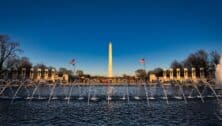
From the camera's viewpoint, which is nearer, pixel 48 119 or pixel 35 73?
pixel 48 119

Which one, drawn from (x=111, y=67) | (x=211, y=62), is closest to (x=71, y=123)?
(x=111, y=67)

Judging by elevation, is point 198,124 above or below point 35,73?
below

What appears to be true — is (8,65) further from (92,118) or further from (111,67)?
(92,118)

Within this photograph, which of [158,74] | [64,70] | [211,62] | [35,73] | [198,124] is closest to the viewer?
[198,124]

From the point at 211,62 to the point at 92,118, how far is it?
108m

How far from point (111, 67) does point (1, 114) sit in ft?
284

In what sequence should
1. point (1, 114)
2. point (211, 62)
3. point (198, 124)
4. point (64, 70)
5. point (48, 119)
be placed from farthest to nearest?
point (64, 70) → point (211, 62) → point (1, 114) → point (48, 119) → point (198, 124)

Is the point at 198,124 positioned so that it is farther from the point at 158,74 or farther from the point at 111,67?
the point at 158,74

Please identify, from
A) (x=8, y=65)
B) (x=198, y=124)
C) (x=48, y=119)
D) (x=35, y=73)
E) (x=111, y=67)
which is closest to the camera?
(x=198, y=124)

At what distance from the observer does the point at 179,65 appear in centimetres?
14950

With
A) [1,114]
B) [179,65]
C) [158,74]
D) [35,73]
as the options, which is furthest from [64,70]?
[1,114]

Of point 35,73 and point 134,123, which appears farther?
point 35,73

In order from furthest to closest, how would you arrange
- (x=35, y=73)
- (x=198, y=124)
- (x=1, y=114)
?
(x=35, y=73) → (x=1, y=114) → (x=198, y=124)

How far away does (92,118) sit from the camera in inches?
887
